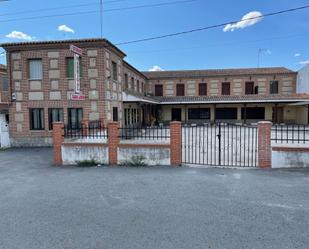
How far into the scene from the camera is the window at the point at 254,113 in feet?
89.4

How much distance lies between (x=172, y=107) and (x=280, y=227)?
2517cm

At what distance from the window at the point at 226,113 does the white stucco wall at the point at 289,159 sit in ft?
67.9

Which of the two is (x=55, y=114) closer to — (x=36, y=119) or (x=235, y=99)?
(x=36, y=119)

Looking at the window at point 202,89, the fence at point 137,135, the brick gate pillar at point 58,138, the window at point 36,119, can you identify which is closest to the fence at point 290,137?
the fence at point 137,135

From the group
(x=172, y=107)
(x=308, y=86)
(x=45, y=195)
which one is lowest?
(x=45, y=195)

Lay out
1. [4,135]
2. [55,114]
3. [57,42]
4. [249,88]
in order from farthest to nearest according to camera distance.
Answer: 1. [249,88]
2. [4,135]
3. [55,114]
4. [57,42]

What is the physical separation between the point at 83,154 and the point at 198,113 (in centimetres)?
2111

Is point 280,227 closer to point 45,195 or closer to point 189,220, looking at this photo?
point 189,220

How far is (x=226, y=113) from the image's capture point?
90.9 ft

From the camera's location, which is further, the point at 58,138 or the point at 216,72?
the point at 216,72

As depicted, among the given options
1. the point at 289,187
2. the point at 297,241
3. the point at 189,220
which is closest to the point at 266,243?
the point at 297,241

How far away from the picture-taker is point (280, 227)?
12.4ft

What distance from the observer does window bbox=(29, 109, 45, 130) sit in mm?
14172

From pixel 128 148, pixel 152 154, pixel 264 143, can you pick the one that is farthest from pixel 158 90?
pixel 264 143
